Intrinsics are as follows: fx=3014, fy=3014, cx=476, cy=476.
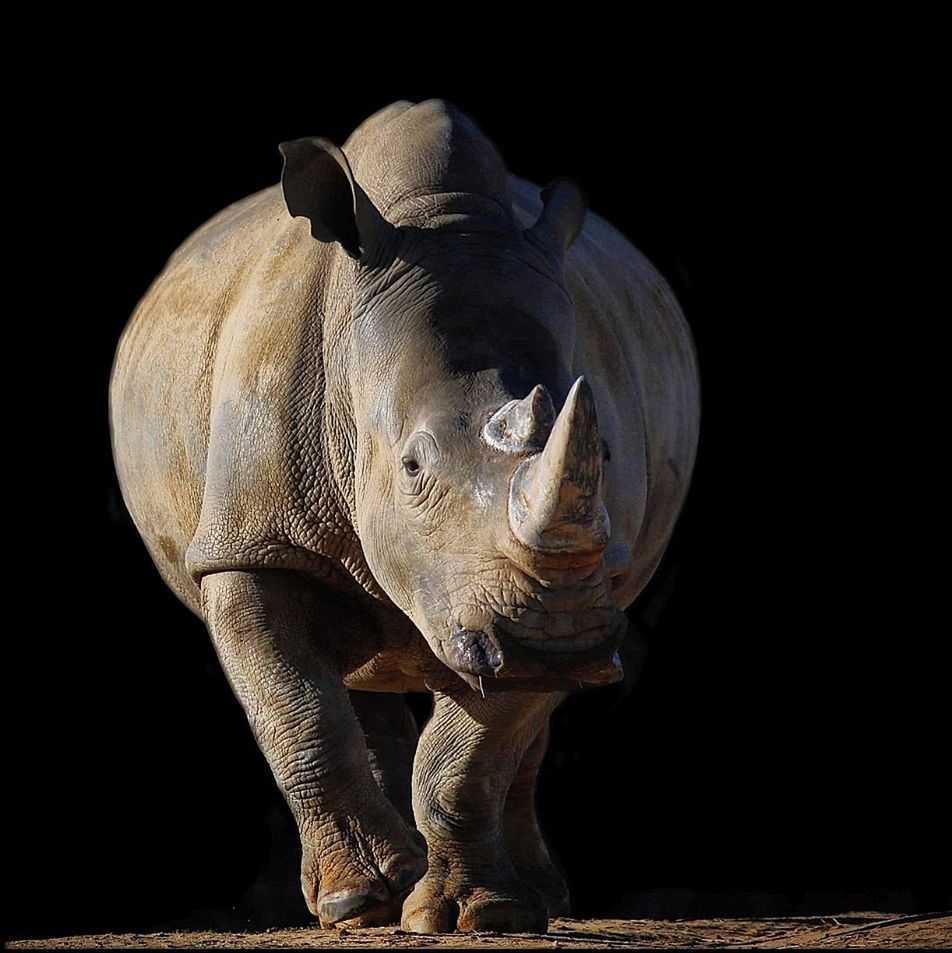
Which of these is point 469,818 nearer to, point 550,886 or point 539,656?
point 550,886

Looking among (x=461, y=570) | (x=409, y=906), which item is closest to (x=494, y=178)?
(x=461, y=570)

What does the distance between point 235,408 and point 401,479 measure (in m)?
0.85

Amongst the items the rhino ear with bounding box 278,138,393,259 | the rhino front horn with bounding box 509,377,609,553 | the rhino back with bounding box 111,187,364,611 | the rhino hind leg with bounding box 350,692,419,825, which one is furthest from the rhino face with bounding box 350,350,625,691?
the rhino hind leg with bounding box 350,692,419,825

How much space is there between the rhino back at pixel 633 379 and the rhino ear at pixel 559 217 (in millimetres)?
126

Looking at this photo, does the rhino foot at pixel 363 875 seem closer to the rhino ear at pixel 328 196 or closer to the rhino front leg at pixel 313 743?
the rhino front leg at pixel 313 743

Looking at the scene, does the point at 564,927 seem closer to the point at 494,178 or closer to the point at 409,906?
the point at 409,906

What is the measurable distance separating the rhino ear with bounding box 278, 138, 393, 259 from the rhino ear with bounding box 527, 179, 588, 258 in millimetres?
547

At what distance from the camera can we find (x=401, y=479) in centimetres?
884

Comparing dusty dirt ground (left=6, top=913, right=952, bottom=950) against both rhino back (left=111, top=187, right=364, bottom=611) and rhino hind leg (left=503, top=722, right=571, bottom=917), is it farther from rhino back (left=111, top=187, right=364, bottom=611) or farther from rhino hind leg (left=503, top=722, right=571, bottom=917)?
rhino back (left=111, top=187, right=364, bottom=611)

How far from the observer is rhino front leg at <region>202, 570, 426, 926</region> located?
9.03 meters

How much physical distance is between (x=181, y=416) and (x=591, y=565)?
2.26 meters

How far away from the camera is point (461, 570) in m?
8.55

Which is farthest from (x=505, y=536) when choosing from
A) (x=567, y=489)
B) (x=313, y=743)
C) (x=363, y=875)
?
(x=363, y=875)

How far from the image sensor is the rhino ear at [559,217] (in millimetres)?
9609
